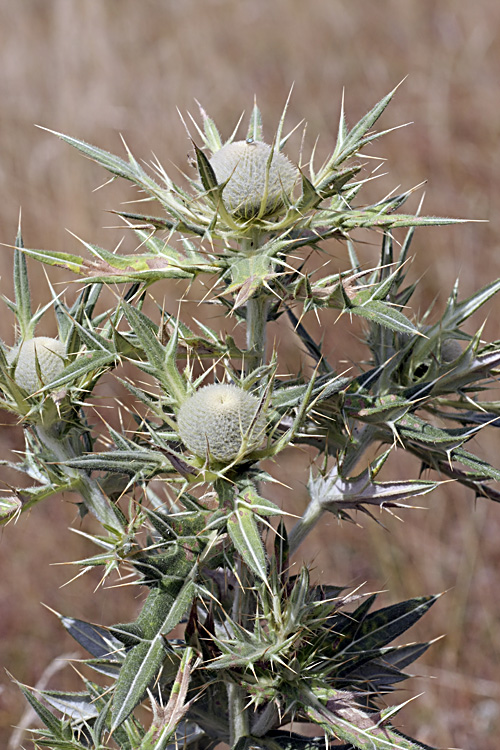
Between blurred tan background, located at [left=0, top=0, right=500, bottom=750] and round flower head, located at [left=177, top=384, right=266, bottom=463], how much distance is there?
3015 mm

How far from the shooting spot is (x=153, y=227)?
160 cm

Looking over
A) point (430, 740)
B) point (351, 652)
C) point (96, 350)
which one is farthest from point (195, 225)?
point (430, 740)

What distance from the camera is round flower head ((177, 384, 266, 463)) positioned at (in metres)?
1.49

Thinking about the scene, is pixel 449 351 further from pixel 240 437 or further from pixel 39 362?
pixel 39 362

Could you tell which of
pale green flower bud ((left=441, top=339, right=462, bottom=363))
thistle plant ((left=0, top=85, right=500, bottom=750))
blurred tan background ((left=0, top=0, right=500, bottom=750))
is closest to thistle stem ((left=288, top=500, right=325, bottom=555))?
thistle plant ((left=0, top=85, right=500, bottom=750))

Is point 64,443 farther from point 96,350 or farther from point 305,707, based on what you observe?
point 305,707

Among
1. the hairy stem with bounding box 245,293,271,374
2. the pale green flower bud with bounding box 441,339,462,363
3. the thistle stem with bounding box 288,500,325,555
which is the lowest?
the thistle stem with bounding box 288,500,325,555

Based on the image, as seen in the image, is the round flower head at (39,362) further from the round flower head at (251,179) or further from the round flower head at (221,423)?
the round flower head at (251,179)

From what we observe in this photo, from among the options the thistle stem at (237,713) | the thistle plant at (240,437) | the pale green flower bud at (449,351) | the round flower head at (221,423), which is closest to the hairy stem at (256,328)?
the thistle plant at (240,437)

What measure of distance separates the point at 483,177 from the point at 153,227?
206 inches

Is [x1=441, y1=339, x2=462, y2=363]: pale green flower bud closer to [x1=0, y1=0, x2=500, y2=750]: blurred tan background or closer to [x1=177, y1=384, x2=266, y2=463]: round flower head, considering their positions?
[x1=177, y1=384, x2=266, y2=463]: round flower head

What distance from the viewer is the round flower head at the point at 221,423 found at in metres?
1.49

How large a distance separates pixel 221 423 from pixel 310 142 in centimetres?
594

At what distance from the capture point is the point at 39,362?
1.78 m
